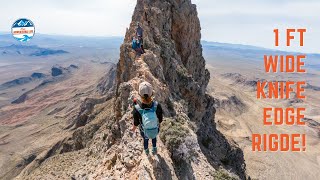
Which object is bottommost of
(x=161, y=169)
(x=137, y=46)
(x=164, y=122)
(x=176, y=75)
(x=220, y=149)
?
(x=220, y=149)

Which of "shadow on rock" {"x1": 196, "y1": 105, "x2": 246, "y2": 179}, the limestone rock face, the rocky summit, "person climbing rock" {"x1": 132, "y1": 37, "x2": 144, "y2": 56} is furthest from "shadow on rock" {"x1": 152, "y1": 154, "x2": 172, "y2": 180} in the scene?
"shadow on rock" {"x1": 196, "y1": 105, "x2": 246, "y2": 179}

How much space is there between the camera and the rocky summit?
487 inches

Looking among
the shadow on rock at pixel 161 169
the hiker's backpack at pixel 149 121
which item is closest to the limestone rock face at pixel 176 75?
the shadow on rock at pixel 161 169

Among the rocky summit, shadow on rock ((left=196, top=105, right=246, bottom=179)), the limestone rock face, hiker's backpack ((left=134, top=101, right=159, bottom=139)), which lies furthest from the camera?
shadow on rock ((left=196, top=105, right=246, bottom=179))

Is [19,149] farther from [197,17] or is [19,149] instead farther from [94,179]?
[94,179]

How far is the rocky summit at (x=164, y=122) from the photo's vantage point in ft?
40.5

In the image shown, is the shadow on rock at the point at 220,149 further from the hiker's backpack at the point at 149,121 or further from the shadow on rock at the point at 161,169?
the hiker's backpack at the point at 149,121

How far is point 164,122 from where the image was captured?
14445mm

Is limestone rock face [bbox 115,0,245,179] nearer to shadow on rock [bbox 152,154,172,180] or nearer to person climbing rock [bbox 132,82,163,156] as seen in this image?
shadow on rock [bbox 152,154,172,180]

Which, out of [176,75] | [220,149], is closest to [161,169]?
[176,75]

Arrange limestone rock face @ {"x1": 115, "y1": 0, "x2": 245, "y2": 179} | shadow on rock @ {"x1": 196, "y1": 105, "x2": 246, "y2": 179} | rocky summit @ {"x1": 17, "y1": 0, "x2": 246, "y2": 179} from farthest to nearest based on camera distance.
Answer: shadow on rock @ {"x1": 196, "y1": 105, "x2": 246, "y2": 179}, limestone rock face @ {"x1": 115, "y1": 0, "x2": 245, "y2": 179}, rocky summit @ {"x1": 17, "y1": 0, "x2": 246, "y2": 179}

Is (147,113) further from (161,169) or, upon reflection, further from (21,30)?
(21,30)

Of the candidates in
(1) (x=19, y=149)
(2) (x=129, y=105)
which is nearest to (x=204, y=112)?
(2) (x=129, y=105)

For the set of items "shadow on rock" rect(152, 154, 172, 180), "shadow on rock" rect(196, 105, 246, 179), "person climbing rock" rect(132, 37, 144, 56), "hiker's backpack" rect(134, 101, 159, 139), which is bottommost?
"shadow on rock" rect(196, 105, 246, 179)
